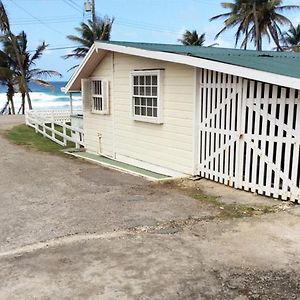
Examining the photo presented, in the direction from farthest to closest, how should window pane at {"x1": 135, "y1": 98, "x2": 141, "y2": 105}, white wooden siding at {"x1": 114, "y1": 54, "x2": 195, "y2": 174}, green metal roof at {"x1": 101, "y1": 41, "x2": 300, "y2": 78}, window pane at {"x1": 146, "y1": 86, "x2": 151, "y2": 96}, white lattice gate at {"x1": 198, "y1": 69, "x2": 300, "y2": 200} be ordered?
window pane at {"x1": 135, "y1": 98, "x2": 141, "y2": 105} < window pane at {"x1": 146, "y1": 86, "x2": 151, "y2": 96} < white wooden siding at {"x1": 114, "y1": 54, "x2": 195, "y2": 174} < green metal roof at {"x1": 101, "y1": 41, "x2": 300, "y2": 78} < white lattice gate at {"x1": 198, "y1": 69, "x2": 300, "y2": 200}

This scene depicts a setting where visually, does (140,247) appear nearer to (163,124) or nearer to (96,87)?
(163,124)

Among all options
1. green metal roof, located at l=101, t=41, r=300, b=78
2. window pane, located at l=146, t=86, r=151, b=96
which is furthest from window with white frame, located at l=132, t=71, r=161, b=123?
green metal roof, located at l=101, t=41, r=300, b=78

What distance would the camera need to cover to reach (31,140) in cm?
1620

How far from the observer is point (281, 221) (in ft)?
17.9

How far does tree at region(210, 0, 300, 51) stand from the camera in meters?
29.0

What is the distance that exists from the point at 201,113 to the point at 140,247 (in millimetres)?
4113

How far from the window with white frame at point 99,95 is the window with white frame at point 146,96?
1.54m

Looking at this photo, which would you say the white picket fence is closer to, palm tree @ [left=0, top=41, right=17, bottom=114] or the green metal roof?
the green metal roof

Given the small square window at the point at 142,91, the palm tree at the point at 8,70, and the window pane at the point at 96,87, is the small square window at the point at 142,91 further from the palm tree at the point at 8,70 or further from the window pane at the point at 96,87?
the palm tree at the point at 8,70

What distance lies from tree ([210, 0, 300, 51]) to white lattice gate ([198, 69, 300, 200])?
22.6 meters

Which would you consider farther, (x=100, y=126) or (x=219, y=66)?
(x=100, y=126)

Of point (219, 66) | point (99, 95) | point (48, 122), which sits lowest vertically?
point (48, 122)

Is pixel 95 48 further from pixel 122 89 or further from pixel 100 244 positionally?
pixel 100 244

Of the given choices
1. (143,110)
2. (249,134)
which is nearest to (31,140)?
(143,110)
